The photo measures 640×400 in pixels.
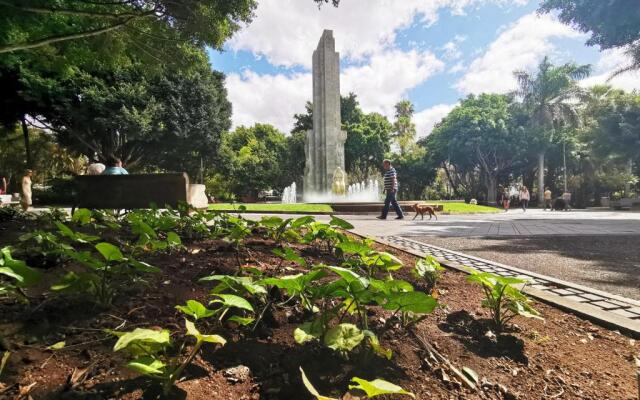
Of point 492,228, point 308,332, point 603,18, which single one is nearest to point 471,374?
point 308,332

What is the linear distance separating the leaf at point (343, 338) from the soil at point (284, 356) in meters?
0.12

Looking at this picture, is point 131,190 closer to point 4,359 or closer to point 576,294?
point 4,359

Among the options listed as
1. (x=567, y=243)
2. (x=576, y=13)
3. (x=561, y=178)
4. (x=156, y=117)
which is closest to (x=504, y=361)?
(x=567, y=243)

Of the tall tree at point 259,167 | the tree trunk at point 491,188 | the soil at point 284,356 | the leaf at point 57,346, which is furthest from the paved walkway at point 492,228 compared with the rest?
the tall tree at point 259,167

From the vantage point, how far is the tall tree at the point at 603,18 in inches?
557

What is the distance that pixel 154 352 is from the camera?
1.20 meters

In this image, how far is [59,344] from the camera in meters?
1.32

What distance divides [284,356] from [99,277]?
3.09 ft

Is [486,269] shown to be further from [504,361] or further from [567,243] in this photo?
[567,243]

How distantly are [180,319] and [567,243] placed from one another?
7110mm

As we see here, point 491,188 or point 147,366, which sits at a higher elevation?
point 491,188

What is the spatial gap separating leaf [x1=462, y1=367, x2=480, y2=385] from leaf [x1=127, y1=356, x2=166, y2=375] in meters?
1.14

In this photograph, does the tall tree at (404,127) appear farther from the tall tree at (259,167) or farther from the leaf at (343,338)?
the leaf at (343,338)

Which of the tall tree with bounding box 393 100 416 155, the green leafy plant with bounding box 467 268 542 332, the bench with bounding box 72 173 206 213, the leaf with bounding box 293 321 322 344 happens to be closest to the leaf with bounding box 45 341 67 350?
the leaf with bounding box 293 321 322 344
